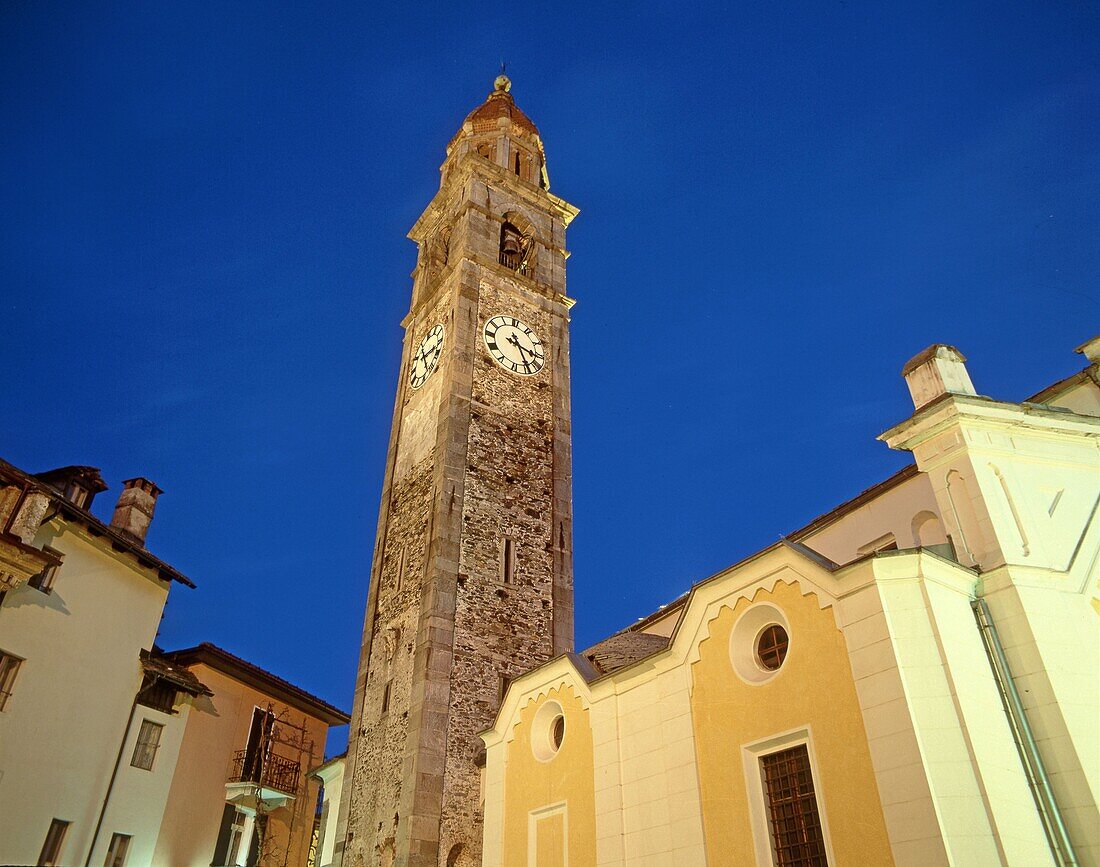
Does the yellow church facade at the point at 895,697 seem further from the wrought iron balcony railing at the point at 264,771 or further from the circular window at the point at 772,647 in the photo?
the wrought iron balcony railing at the point at 264,771

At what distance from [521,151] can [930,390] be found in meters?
24.7

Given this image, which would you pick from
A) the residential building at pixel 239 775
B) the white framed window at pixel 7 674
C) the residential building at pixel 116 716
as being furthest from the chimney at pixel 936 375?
the residential building at pixel 239 775

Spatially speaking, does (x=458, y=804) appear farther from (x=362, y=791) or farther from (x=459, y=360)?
(x=459, y=360)

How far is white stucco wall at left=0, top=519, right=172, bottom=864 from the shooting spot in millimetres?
18391

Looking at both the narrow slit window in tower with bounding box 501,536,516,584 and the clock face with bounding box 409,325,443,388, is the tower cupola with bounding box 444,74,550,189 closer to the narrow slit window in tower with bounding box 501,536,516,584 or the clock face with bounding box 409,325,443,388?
the clock face with bounding box 409,325,443,388

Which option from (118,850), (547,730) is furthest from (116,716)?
(547,730)

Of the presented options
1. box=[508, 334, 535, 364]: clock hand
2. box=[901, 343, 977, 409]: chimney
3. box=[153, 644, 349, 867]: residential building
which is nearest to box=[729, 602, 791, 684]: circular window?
box=[901, 343, 977, 409]: chimney

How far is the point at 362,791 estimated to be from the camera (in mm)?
21453

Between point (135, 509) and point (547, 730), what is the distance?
1496 centimetres

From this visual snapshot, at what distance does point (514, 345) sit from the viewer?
28.1 meters

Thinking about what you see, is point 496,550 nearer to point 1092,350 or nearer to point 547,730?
point 547,730

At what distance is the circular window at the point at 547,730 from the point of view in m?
16.2

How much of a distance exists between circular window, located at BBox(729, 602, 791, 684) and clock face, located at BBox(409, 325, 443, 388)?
16.6m

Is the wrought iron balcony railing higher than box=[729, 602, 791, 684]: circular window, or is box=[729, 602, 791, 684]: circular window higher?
the wrought iron balcony railing
